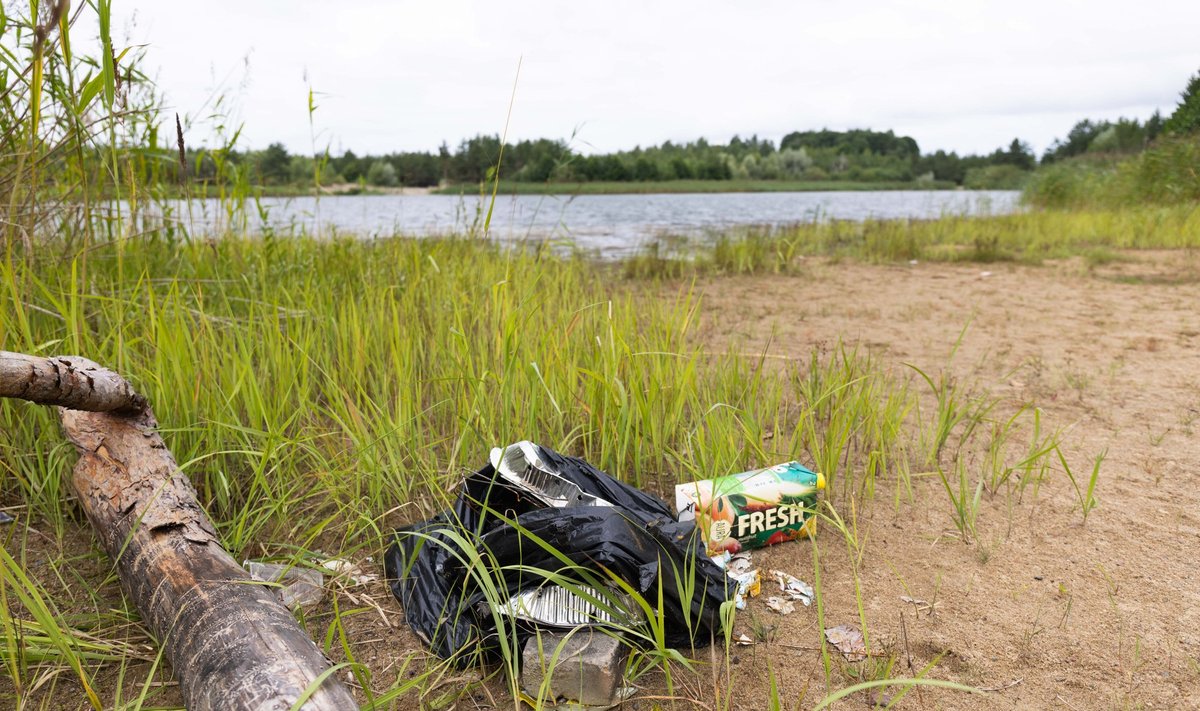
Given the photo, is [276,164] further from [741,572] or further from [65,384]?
[741,572]

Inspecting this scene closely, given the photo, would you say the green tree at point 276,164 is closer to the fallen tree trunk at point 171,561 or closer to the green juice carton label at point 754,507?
the fallen tree trunk at point 171,561

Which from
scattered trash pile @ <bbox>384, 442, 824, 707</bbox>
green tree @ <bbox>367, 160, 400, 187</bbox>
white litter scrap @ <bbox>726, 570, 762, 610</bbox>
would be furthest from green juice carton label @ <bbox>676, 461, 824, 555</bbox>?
green tree @ <bbox>367, 160, 400, 187</bbox>

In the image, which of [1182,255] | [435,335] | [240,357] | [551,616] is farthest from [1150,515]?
[1182,255]

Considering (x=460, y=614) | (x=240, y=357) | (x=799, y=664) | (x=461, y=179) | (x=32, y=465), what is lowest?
(x=799, y=664)

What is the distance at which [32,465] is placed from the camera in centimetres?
205

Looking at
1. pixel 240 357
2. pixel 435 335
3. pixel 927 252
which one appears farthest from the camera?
pixel 927 252

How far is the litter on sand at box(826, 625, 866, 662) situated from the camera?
5.23 feet

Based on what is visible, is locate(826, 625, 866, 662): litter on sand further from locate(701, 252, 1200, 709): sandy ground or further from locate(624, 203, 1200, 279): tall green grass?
locate(624, 203, 1200, 279): tall green grass

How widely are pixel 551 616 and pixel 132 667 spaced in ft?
2.88

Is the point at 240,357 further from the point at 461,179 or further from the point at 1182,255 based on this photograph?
the point at 1182,255

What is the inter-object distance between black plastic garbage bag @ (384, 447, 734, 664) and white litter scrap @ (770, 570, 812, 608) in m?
0.20

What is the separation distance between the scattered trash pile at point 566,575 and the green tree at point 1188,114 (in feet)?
49.5

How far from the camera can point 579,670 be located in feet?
4.67

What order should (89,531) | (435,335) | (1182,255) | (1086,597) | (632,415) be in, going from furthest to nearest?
(1182,255)
(435,335)
(632,415)
(89,531)
(1086,597)
